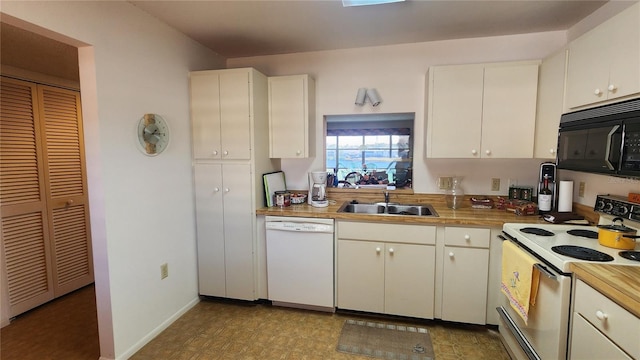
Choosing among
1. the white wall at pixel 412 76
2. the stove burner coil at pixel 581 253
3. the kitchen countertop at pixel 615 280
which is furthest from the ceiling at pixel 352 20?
the kitchen countertop at pixel 615 280

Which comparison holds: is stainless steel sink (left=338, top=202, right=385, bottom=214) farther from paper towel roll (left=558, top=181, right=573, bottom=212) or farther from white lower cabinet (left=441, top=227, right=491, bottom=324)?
paper towel roll (left=558, top=181, right=573, bottom=212)

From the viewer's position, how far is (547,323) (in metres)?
1.47

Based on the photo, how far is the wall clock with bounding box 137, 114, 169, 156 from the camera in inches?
83.0

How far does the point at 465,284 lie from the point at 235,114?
2.35 meters

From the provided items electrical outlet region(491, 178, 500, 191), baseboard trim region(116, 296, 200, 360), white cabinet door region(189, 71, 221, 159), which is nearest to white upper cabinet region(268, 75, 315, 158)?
white cabinet door region(189, 71, 221, 159)

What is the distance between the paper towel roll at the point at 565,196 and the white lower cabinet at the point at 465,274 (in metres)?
0.59

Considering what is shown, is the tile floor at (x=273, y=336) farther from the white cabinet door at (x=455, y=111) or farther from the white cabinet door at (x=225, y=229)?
the white cabinet door at (x=455, y=111)

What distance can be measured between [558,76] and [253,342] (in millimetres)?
2937

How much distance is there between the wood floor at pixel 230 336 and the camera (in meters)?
2.03

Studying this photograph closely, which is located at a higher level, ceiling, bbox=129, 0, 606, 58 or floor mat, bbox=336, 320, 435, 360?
ceiling, bbox=129, 0, 606, 58

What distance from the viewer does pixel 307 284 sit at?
2.52 meters

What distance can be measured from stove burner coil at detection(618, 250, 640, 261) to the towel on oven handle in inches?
13.9

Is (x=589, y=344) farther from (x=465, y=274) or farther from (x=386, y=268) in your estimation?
(x=386, y=268)

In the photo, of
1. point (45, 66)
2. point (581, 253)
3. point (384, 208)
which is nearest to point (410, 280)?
point (384, 208)
